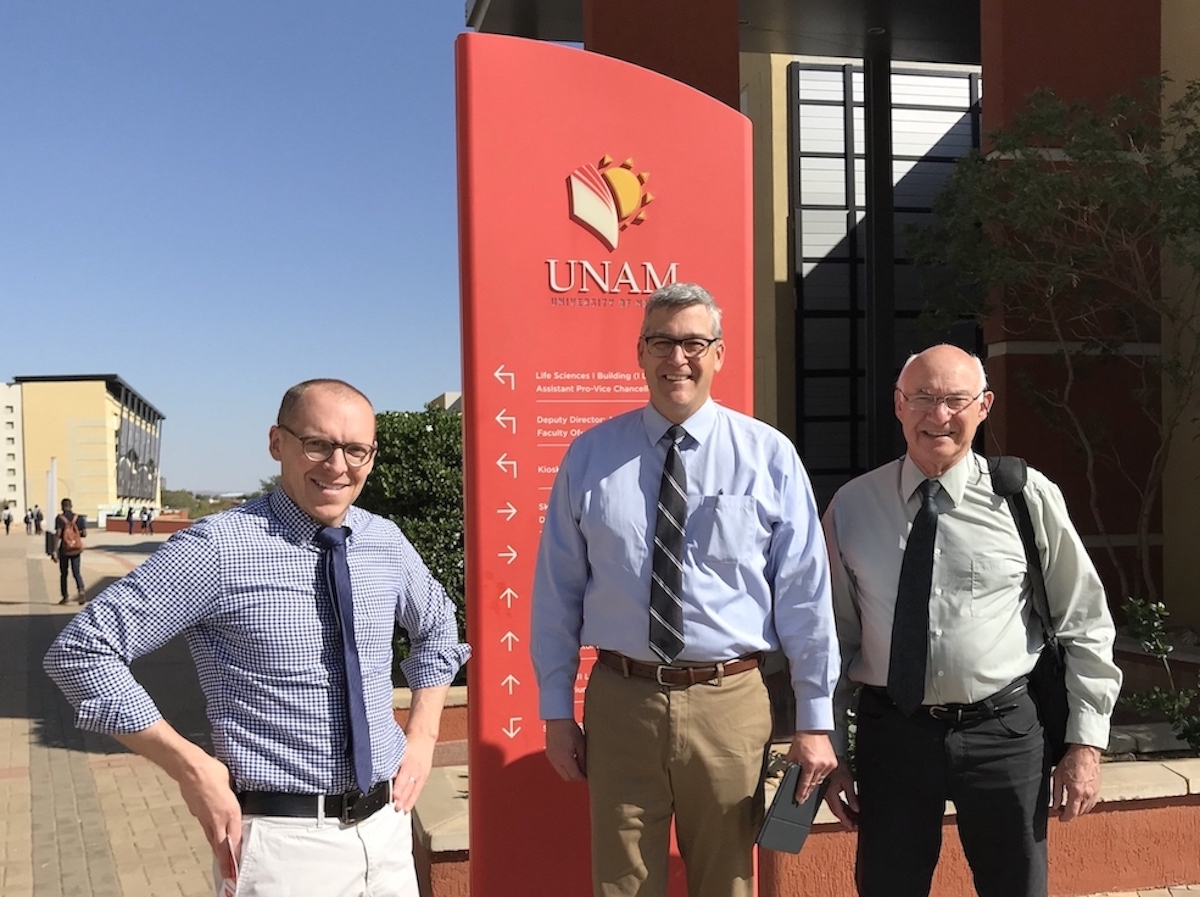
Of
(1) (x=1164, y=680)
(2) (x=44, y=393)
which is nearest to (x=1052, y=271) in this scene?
(1) (x=1164, y=680)

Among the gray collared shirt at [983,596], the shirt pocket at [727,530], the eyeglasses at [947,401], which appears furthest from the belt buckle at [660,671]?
the eyeglasses at [947,401]

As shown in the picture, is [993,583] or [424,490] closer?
[993,583]

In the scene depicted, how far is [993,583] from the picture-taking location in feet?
8.95

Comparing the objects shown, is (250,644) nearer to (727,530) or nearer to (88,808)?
(727,530)

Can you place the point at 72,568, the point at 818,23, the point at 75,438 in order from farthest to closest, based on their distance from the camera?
the point at 75,438, the point at 72,568, the point at 818,23

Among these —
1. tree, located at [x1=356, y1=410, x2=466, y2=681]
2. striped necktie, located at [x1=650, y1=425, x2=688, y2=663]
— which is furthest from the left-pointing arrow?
tree, located at [x1=356, y1=410, x2=466, y2=681]

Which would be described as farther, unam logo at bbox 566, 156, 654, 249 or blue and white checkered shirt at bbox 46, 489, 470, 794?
unam logo at bbox 566, 156, 654, 249

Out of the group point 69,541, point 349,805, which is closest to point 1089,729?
A: point 349,805

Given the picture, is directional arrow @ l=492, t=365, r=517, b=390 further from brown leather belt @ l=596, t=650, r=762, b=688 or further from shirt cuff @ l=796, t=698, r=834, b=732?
shirt cuff @ l=796, t=698, r=834, b=732

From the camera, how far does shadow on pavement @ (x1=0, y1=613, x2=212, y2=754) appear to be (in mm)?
7727

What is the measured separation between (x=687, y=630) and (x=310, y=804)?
985 millimetres

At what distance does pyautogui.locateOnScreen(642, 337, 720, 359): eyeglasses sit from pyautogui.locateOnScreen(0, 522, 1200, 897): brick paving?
9.58ft

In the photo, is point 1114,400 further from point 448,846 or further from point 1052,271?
point 448,846

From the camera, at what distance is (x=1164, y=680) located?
7.52 m
